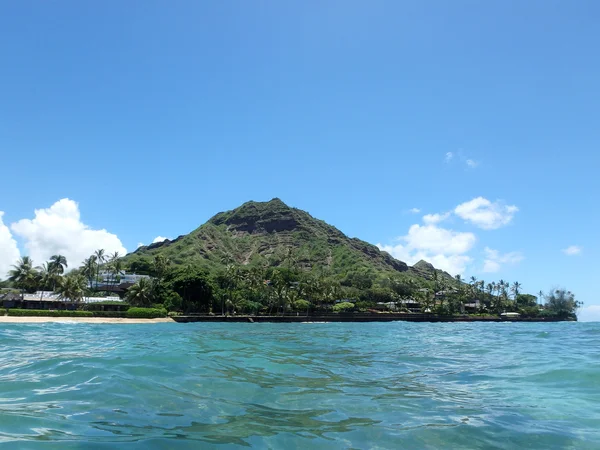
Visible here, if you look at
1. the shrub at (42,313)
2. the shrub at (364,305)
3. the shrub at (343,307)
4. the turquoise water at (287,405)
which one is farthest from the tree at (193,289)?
Answer: the turquoise water at (287,405)

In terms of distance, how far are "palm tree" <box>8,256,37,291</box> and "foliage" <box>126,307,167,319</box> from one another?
22144mm

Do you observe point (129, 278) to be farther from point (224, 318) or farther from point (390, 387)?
point (390, 387)

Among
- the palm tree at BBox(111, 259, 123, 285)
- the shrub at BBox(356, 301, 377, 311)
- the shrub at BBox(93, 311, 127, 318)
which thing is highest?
the palm tree at BBox(111, 259, 123, 285)

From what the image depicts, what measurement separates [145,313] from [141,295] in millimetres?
10142

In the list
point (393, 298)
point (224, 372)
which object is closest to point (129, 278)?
point (393, 298)

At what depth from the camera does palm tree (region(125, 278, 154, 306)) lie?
8306 centimetres

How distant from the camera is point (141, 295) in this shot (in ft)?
273

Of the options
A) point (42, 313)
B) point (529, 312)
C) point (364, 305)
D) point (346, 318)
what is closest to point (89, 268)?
point (42, 313)

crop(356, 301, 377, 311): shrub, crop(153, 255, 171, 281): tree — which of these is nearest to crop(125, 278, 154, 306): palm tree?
crop(153, 255, 171, 281): tree

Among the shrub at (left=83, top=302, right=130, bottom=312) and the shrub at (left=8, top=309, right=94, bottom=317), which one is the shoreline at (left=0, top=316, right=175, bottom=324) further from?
the shrub at (left=83, top=302, right=130, bottom=312)

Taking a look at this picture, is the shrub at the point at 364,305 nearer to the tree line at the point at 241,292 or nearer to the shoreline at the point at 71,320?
the tree line at the point at 241,292

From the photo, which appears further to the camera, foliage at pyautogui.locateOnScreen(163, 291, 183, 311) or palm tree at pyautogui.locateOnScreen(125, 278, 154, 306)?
foliage at pyautogui.locateOnScreen(163, 291, 183, 311)

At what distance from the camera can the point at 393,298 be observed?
142 metres

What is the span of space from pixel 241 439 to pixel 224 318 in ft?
263
